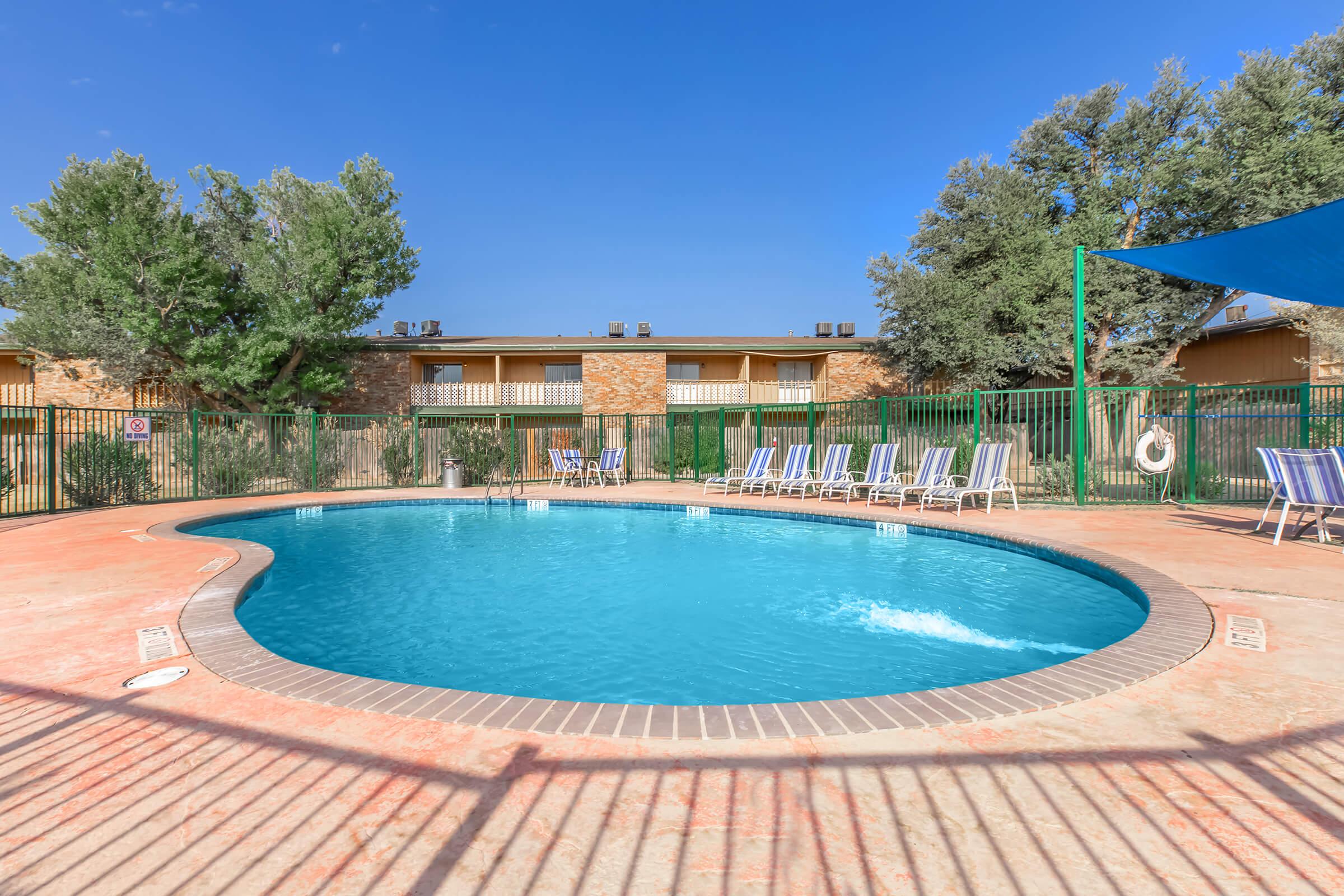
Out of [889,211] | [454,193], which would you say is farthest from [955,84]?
[454,193]

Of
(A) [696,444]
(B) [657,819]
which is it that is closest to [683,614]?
(B) [657,819]

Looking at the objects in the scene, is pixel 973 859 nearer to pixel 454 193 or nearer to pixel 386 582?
pixel 386 582

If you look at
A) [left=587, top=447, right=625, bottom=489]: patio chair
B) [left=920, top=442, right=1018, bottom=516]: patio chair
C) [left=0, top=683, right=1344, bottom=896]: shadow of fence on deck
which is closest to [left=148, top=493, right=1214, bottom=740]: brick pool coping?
[left=0, top=683, right=1344, bottom=896]: shadow of fence on deck

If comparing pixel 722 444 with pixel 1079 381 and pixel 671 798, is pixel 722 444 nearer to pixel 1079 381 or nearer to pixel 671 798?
pixel 1079 381

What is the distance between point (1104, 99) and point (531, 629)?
25.4 m

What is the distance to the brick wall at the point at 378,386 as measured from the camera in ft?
84.4

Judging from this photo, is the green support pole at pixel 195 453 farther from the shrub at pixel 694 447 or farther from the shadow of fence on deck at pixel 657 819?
the shadow of fence on deck at pixel 657 819

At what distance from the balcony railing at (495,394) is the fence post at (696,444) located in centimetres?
954

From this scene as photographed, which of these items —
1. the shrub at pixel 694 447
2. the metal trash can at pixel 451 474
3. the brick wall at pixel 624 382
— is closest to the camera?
the metal trash can at pixel 451 474

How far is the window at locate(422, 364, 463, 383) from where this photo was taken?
94.8 feet

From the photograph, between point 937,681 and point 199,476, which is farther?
point 199,476

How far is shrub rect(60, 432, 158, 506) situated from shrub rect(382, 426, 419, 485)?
4.84m

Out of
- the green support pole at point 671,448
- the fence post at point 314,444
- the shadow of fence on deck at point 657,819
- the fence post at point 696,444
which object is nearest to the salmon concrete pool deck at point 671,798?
the shadow of fence on deck at point 657,819

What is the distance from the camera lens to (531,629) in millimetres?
5379
